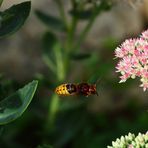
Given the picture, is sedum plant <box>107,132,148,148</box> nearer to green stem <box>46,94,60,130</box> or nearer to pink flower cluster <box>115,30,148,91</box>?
pink flower cluster <box>115,30,148,91</box>

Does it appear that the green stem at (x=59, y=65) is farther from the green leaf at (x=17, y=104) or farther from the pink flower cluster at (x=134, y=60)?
the green leaf at (x=17, y=104)

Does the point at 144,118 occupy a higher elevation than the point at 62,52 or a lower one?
lower

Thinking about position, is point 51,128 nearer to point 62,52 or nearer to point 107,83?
point 62,52

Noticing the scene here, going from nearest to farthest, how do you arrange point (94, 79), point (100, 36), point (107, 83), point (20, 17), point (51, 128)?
point (20, 17)
point (94, 79)
point (51, 128)
point (107, 83)
point (100, 36)

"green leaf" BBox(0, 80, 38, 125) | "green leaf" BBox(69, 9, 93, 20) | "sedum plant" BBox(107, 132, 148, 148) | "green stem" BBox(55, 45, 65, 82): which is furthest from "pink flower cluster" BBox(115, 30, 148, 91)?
"green stem" BBox(55, 45, 65, 82)

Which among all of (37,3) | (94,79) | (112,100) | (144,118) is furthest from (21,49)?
(94,79)

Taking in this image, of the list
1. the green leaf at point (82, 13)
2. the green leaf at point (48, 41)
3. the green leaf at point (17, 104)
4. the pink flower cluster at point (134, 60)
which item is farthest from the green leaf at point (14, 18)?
the green leaf at point (48, 41)
